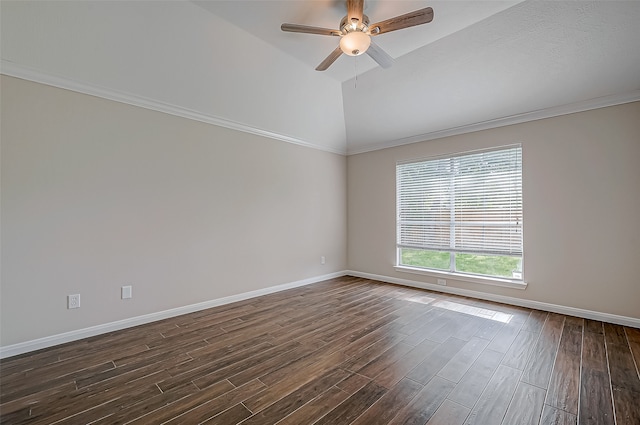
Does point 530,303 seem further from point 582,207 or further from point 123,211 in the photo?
point 123,211

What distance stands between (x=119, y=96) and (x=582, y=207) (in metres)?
5.55

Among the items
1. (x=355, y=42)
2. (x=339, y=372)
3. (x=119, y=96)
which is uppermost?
(x=355, y=42)

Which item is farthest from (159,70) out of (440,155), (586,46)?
(586,46)

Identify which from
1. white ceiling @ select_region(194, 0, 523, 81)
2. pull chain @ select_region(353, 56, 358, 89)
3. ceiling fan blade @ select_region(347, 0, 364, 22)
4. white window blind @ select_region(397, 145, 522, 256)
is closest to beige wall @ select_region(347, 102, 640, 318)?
white window blind @ select_region(397, 145, 522, 256)

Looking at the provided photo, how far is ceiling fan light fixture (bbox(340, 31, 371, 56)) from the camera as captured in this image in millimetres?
2242

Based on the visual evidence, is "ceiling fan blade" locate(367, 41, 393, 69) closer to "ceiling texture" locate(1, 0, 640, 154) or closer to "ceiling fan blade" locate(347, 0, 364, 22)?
"ceiling fan blade" locate(347, 0, 364, 22)

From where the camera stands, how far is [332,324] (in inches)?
126

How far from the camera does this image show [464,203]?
173 inches

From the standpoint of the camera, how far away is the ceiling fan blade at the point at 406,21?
6.77 ft

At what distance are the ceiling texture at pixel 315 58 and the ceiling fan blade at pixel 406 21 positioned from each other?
504 mm

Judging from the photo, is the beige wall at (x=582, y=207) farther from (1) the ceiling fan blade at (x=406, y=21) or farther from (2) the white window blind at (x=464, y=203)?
(1) the ceiling fan blade at (x=406, y=21)

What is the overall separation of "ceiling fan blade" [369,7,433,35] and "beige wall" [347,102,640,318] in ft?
8.61

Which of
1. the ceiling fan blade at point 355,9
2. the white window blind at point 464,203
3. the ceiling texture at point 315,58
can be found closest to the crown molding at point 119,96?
the ceiling texture at point 315,58

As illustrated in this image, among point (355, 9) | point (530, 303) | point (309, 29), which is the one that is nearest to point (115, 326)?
point (309, 29)
